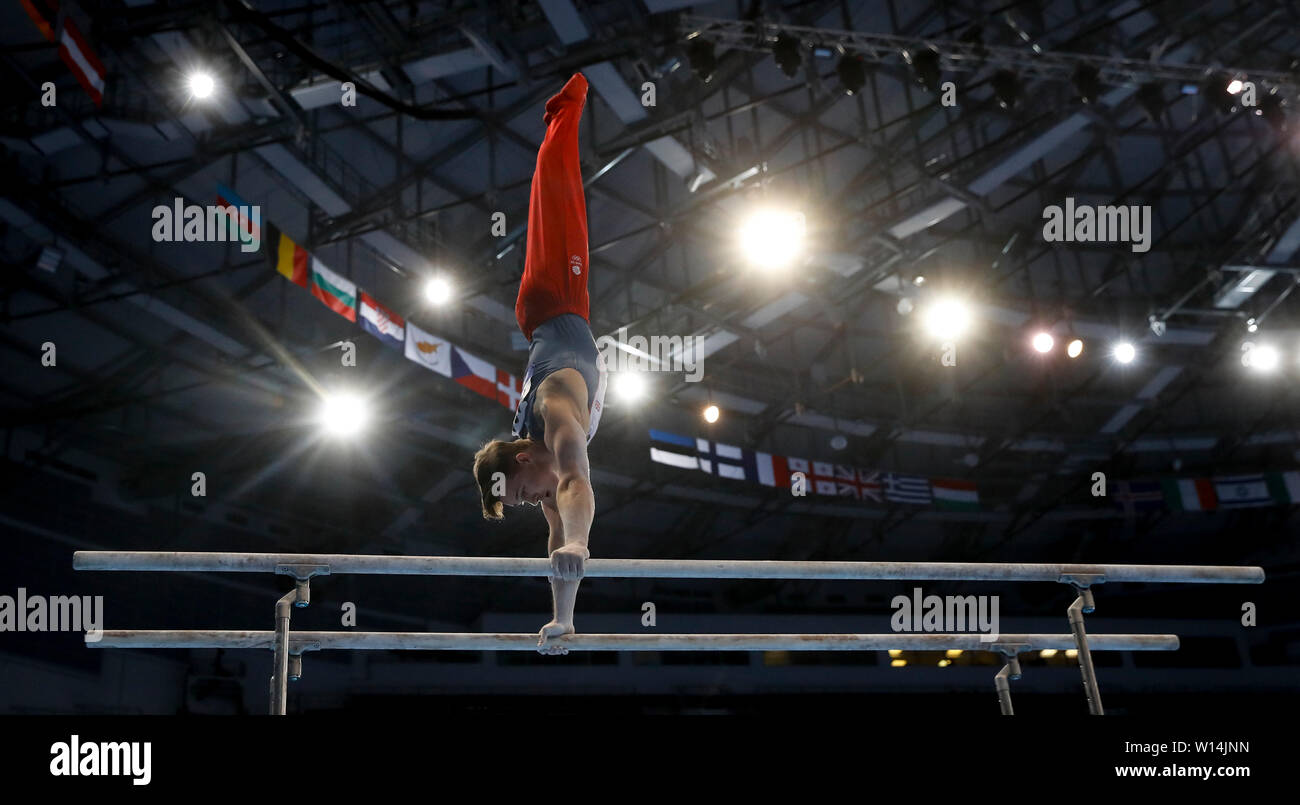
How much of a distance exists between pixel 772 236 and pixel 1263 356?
29.8ft

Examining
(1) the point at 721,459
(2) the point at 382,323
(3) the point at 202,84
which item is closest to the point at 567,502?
(3) the point at 202,84

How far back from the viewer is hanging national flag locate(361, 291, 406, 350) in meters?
10.5

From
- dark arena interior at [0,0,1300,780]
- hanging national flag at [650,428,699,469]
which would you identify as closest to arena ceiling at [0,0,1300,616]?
dark arena interior at [0,0,1300,780]

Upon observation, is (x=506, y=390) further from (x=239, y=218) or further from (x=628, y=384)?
(x=239, y=218)

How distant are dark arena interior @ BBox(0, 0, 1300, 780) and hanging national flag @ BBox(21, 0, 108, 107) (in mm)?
Answer: 38

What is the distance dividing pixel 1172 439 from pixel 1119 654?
→ 15.5 feet

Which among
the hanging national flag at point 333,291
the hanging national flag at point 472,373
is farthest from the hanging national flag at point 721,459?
the hanging national flag at point 333,291

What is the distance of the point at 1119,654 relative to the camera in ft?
65.9

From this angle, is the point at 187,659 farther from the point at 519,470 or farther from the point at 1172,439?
the point at 1172,439

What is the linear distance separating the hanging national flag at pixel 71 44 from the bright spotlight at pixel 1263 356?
15915 millimetres

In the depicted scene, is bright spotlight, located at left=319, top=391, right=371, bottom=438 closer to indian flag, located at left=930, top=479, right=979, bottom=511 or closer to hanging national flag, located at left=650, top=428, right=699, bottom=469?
hanging national flag, located at left=650, top=428, right=699, bottom=469

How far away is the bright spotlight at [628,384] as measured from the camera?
13.7 meters

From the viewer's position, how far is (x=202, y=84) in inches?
344

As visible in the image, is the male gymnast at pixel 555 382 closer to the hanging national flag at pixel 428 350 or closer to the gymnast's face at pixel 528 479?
the gymnast's face at pixel 528 479
